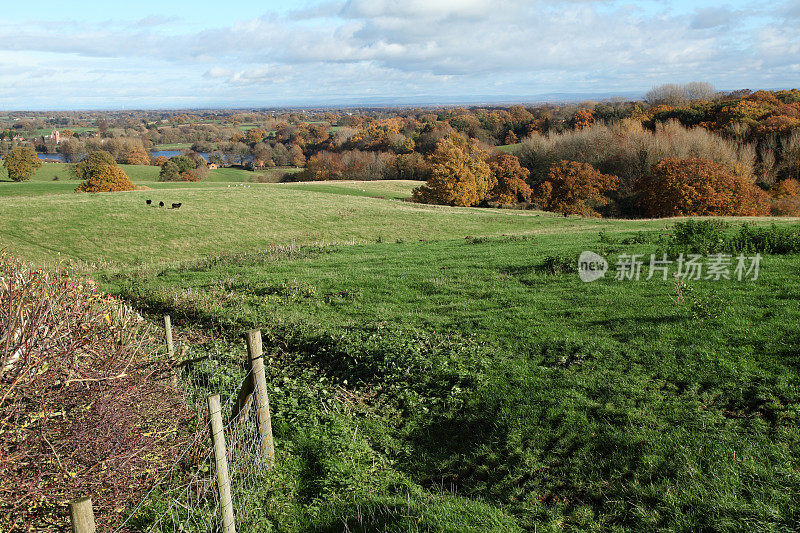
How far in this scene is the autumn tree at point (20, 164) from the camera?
73.7m

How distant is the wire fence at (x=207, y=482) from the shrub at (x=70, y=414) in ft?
1.07

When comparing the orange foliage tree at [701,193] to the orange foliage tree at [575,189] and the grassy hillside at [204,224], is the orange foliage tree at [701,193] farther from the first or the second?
the grassy hillside at [204,224]

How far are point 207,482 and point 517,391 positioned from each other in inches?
184


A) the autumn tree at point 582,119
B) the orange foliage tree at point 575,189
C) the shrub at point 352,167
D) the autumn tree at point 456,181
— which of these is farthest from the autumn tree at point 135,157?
the autumn tree at point 582,119

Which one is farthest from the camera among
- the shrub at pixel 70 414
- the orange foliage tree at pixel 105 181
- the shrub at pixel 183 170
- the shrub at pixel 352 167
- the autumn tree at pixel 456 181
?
the shrub at pixel 352 167

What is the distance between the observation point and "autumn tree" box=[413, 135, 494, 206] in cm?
6494

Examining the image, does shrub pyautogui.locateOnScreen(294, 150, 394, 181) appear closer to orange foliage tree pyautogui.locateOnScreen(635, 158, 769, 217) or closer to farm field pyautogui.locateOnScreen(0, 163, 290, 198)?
farm field pyautogui.locateOnScreen(0, 163, 290, 198)

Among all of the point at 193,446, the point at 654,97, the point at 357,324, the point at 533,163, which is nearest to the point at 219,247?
the point at 357,324

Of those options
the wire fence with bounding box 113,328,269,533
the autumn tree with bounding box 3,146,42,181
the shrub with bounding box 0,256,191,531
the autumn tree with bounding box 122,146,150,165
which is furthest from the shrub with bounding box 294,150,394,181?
the shrub with bounding box 0,256,191,531

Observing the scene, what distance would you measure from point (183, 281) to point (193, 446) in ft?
42.1

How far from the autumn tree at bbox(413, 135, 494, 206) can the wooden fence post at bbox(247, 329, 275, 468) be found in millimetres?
60241

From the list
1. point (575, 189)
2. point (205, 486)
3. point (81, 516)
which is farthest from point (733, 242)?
point (575, 189)

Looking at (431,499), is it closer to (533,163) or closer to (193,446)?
(193,446)

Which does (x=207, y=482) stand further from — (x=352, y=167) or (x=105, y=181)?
(x=352, y=167)
